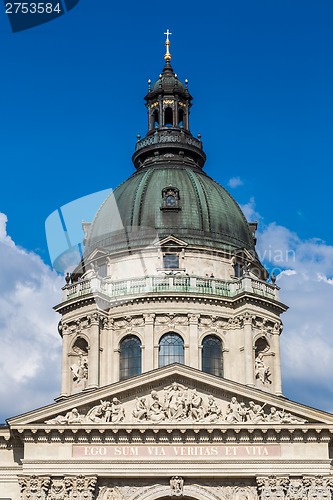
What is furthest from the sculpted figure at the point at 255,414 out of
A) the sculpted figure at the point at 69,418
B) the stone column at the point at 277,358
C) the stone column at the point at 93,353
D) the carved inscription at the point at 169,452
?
the stone column at the point at 93,353

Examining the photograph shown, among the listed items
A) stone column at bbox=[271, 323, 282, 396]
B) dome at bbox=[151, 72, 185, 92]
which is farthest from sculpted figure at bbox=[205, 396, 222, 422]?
dome at bbox=[151, 72, 185, 92]

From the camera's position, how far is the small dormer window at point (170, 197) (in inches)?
2950

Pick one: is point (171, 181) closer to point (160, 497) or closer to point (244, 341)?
point (244, 341)

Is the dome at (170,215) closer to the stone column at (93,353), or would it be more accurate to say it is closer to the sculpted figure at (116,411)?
the stone column at (93,353)

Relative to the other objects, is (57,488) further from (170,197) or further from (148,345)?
(170,197)

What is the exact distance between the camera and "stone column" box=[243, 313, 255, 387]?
68.1 meters

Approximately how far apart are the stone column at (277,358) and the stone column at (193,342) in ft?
19.8

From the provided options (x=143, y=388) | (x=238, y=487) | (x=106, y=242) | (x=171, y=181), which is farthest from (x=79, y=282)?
(x=238, y=487)

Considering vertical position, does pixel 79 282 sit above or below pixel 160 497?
above

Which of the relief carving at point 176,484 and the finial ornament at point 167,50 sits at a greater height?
the finial ornament at point 167,50

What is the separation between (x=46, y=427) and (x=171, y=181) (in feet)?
91.1

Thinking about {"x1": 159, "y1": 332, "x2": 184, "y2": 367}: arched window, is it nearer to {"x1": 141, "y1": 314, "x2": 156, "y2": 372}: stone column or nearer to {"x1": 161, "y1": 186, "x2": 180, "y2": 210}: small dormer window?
{"x1": 141, "y1": 314, "x2": 156, "y2": 372}: stone column

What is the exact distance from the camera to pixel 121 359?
228 feet

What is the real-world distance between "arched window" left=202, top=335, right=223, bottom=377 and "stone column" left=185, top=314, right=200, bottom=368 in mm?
945
